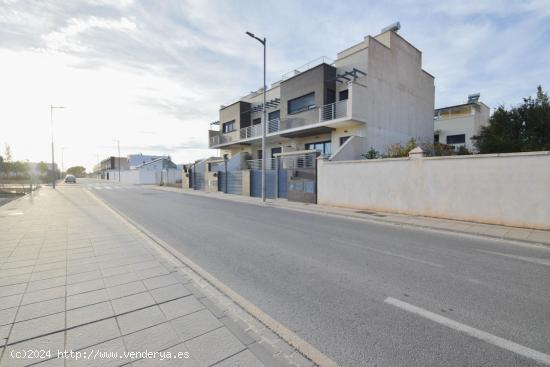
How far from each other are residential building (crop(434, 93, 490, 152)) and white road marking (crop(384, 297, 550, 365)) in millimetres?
25982

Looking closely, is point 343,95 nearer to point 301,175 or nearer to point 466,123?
point 301,175

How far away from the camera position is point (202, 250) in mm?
6051

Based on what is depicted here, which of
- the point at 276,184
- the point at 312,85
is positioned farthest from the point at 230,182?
the point at 312,85

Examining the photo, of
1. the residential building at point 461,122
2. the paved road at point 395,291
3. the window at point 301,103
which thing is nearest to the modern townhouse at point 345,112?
the window at point 301,103

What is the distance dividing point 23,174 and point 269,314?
47.6m

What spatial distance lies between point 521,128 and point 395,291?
1675 centimetres

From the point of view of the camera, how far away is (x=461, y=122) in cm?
2502

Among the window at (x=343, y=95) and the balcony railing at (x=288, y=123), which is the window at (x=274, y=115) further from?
the window at (x=343, y=95)

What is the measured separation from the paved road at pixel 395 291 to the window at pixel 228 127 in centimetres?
2404

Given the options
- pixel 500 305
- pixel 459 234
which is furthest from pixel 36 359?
pixel 459 234

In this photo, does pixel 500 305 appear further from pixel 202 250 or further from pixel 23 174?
pixel 23 174

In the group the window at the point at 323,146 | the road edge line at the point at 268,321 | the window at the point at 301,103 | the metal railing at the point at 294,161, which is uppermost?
the window at the point at 301,103

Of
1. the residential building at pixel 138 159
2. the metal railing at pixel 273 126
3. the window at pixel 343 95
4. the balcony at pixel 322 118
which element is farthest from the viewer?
the residential building at pixel 138 159

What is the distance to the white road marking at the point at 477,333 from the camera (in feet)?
8.26
